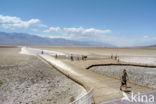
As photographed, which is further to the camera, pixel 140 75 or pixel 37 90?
pixel 140 75

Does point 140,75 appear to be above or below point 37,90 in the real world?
above

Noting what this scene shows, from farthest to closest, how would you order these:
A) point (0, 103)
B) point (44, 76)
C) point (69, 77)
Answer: point (44, 76) < point (69, 77) < point (0, 103)

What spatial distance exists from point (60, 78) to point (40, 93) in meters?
5.47

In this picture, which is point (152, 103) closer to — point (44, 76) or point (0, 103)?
point (0, 103)

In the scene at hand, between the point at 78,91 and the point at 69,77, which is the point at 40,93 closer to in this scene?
the point at 78,91

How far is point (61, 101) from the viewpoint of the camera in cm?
1458

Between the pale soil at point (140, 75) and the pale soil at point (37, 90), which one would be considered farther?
the pale soil at point (140, 75)

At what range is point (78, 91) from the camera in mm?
16094

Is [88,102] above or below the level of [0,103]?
above

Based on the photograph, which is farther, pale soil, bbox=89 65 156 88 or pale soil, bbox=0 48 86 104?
pale soil, bbox=89 65 156 88

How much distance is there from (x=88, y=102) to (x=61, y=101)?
515 cm

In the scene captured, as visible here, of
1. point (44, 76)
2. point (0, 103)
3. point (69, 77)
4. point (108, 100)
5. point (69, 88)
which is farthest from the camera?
point (44, 76)

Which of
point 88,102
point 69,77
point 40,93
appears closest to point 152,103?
point 88,102

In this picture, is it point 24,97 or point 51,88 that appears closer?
point 24,97
